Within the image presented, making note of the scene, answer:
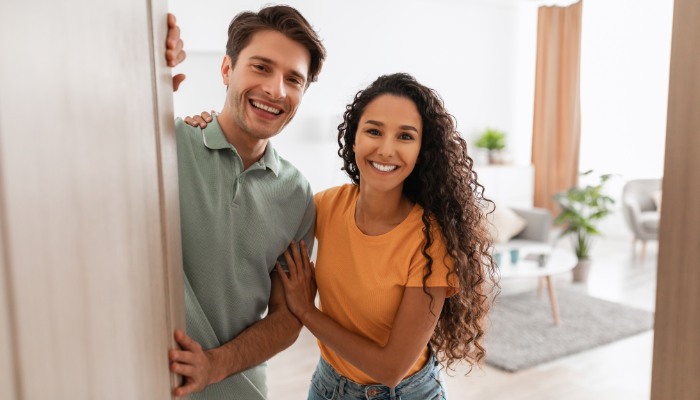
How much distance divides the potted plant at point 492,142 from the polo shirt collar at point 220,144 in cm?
568

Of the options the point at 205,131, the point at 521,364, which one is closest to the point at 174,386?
the point at 205,131

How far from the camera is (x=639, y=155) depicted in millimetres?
6715

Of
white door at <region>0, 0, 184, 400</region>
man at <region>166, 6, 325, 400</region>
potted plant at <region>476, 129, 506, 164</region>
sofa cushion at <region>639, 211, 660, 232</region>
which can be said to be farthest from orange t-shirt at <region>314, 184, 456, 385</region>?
potted plant at <region>476, 129, 506, 164</region>

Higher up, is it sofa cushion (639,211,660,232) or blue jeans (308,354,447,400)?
blue jeans (308,354,447,400)

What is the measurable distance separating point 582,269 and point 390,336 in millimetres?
4498

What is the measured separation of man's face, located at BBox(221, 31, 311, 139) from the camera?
1258 millimetres

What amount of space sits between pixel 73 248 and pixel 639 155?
7408 mm

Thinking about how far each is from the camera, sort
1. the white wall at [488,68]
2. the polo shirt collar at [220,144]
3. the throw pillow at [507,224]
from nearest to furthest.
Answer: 1. the polo shirt collar at [220,144]
2. the throw pillow at [507,224]
3. the white wall at [488,68]

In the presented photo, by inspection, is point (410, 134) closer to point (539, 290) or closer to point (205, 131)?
point (205, 131)

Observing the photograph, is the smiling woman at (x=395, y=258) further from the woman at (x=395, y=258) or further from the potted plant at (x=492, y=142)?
the potted plant at (x=492, y=142)

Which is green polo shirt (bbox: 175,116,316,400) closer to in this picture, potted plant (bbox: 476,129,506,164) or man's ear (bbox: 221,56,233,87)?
man's ear (bbox: 221,56,233,87)

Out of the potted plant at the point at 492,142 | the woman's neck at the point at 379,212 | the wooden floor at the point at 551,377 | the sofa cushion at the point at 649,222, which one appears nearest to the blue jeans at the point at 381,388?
the woman's neck at the point at 379,212

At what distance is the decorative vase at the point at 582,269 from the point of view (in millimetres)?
5176

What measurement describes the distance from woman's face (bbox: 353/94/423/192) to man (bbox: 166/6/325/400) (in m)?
0.19
